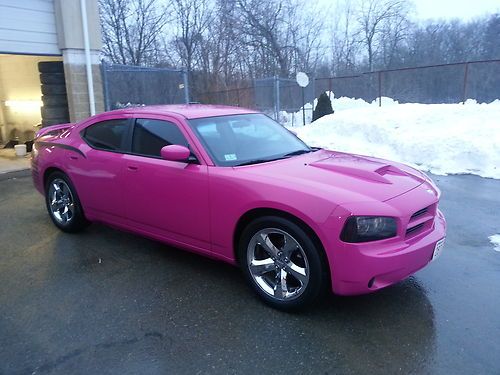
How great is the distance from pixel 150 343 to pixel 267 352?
802mm

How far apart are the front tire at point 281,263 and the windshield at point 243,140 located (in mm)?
707

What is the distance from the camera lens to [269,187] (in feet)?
10.4

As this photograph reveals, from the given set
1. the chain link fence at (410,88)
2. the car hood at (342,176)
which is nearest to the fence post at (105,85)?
the car hood at (342,176)

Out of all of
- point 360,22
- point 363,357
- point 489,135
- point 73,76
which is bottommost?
point 363,357

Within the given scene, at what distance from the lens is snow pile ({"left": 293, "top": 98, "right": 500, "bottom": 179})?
906 cm

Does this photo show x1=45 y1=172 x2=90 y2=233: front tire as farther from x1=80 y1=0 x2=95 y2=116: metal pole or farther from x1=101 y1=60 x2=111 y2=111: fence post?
x1=101 y1=60 x2=111 y2=111: fence post

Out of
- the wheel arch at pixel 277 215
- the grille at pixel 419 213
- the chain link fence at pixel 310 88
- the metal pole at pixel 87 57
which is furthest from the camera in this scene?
the chain link fence at pixel 310 88

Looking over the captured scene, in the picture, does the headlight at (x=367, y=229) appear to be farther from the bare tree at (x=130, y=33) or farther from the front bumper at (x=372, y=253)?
the bare tree at (x=130, y=33)

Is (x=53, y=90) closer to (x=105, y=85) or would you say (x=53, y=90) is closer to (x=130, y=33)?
(x=105, y=85)

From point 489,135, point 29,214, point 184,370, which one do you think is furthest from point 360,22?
point 184,370

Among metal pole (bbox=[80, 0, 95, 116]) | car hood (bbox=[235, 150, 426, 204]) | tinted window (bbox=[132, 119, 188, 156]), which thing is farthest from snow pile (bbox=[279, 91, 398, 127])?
car hood (bbox=[235, 150, 426, 204])

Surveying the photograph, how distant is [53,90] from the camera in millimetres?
10391

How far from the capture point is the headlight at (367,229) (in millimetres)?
2838

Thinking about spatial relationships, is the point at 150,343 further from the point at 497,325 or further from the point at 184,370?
the point at 497,325
